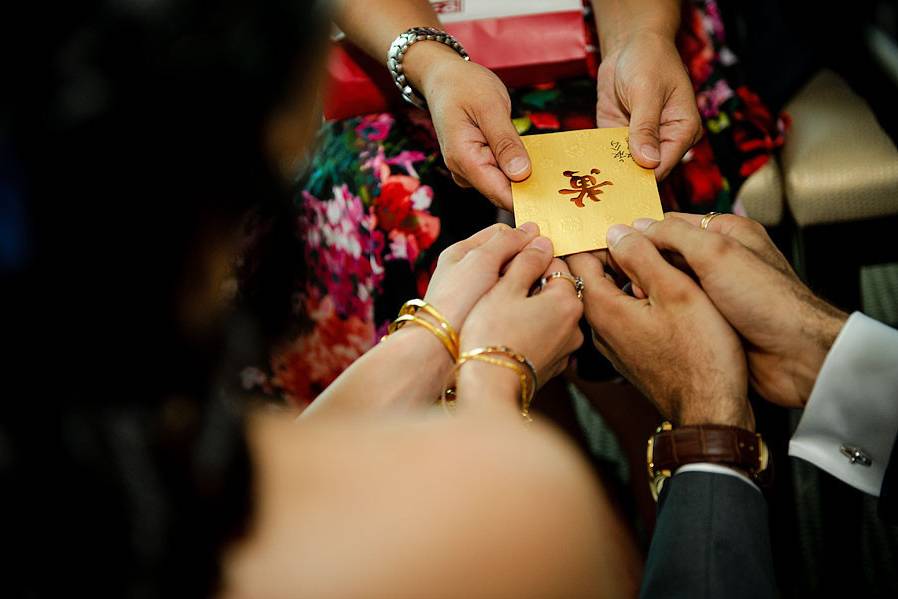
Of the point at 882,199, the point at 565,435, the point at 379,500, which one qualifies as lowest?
the point at 565,435

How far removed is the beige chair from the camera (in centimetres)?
104

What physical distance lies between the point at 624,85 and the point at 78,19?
775 millimetres

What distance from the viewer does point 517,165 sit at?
812mm

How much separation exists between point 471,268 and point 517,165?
0.51ft

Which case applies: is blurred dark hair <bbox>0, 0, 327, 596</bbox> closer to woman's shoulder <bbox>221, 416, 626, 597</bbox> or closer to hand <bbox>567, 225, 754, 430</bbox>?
woman's shoulder <bbox>221, 416, 626, 597</bbox>

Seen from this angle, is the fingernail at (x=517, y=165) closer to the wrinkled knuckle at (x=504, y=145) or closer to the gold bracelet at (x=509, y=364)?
the wrinkled knuckle at (x=504, y=145)

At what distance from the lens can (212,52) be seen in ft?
1.24

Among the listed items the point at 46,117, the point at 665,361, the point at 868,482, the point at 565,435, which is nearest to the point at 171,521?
the point at 46,117

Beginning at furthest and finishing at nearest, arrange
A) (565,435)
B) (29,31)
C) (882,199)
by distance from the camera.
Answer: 1. (565,435)
2. (882,199)
3. (29,31)

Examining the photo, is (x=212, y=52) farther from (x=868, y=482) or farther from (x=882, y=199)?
(x=882, y=199)

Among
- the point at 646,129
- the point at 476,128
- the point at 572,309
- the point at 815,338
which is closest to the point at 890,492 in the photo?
the point at 815,338

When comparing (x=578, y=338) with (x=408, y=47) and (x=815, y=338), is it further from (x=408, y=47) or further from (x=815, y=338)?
(x=408, y=47)

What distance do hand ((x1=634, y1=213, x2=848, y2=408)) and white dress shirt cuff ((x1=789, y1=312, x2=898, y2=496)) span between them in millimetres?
18

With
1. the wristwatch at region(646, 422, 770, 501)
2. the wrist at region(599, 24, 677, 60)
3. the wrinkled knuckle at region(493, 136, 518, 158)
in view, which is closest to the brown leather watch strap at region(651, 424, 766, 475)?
the wristwatch at region(646, 422, 770, 501)
